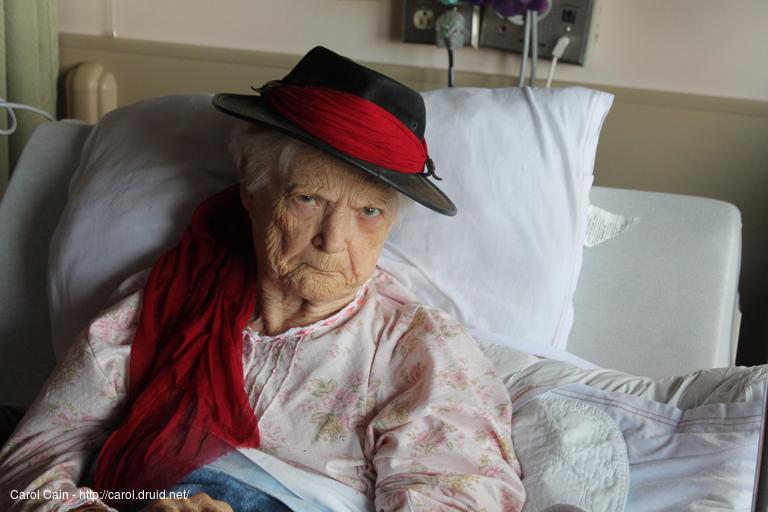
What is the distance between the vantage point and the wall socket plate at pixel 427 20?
2109mm

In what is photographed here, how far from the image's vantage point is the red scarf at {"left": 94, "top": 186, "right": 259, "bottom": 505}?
137 cm

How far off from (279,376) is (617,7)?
47.7 inches

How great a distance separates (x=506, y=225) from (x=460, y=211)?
0.30ft

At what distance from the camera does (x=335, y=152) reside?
1.33 m

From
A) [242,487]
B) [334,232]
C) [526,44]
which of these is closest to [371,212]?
[334,232]

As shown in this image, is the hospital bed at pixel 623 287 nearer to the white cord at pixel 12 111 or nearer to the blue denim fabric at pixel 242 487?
the white cord at pixel 12 111

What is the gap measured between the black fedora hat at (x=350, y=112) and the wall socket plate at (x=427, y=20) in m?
0.77

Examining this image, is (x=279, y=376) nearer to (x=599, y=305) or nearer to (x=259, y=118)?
(x=259, y=118)

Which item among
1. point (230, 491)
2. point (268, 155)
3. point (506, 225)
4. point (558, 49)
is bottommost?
point (230, 491)

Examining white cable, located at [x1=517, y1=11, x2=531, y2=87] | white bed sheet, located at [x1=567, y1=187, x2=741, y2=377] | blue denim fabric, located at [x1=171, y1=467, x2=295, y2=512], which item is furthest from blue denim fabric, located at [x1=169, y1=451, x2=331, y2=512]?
white cable, located at [x1=517, y1=11, x2=531, y2=87]

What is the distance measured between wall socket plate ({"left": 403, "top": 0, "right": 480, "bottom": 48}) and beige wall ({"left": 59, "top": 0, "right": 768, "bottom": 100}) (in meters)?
0.04

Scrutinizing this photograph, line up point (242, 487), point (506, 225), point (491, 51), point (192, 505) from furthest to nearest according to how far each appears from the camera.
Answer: point (491, 51) → point (506, 225) → point (242, 487) → point (192, 505)

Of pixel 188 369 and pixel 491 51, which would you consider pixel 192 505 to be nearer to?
pixel 188 369

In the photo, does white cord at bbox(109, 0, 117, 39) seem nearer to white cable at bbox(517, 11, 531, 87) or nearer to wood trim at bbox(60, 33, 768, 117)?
wood trim at bbox(60, 33, 768, 117)
